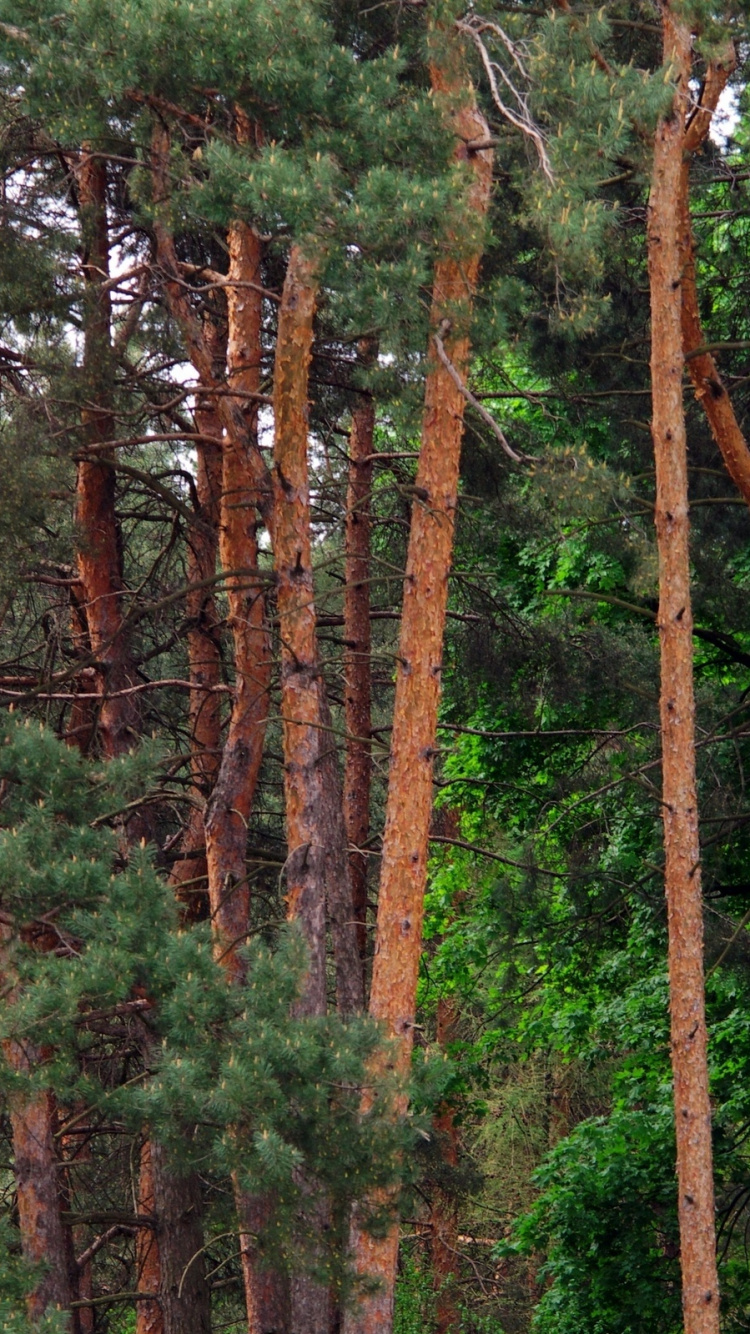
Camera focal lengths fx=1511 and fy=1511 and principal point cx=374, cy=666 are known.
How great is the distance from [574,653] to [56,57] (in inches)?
252

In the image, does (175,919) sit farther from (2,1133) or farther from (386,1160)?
(2,1133)

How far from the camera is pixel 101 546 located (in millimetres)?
9969

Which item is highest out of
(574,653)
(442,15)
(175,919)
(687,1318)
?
(442,15)

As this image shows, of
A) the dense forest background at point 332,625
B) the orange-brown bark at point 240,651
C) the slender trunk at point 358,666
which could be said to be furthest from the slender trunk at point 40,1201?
the slender trunk at point 358,666

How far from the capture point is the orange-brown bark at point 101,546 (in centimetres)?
955

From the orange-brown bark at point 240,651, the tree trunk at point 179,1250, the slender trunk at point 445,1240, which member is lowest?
the slender trunk at point 445,1240

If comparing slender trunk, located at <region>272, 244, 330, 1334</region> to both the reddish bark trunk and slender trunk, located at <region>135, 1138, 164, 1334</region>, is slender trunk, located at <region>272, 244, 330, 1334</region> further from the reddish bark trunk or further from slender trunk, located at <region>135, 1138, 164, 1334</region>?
slender trunk, located at <region>135, 1138, 164, 1334</region>

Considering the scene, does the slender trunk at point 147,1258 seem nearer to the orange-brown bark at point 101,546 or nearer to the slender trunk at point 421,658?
the orange-brown bark at point 101,546

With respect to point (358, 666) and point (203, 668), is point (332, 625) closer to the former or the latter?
point (203, 668)

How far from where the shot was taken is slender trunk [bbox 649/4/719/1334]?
27.1 ft

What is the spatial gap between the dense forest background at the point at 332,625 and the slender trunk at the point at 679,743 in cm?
21

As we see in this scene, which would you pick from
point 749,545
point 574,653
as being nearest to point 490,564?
point 574,653

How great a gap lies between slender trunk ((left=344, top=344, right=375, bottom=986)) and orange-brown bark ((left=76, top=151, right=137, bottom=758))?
6.81ft

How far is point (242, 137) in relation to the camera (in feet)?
27.5
